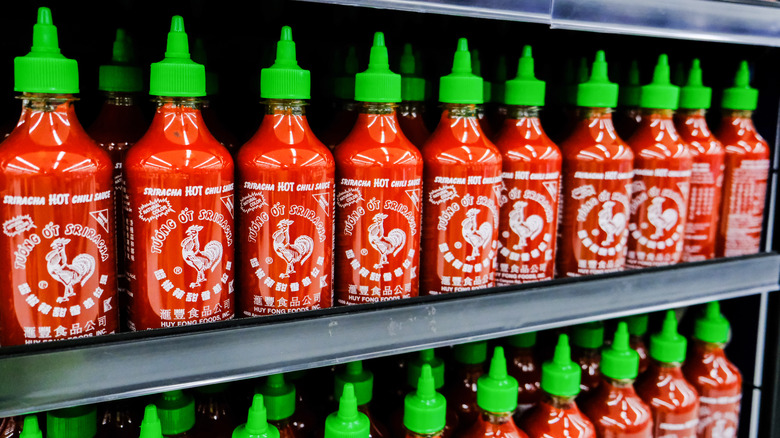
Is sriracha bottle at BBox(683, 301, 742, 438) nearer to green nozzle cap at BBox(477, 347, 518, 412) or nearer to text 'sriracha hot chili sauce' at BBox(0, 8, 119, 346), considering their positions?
green nozzle cap at BBox(477, 347, 518, 412)

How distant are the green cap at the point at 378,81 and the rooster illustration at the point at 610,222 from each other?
428 millimetres

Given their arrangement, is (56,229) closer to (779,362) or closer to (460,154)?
(460,154)

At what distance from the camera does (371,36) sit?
126cm

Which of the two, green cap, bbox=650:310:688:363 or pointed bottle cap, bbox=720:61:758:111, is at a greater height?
pointed bottle cap, bbox=720:61:758:111

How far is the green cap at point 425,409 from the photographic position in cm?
94

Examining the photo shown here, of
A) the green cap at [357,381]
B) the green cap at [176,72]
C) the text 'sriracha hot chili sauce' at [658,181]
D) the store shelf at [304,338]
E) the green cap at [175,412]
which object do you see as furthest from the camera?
the text 'sriracha hot chili sauce' at [658,181]

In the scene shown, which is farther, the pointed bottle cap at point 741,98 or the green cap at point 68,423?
the pointed bottle cap at point 741,98

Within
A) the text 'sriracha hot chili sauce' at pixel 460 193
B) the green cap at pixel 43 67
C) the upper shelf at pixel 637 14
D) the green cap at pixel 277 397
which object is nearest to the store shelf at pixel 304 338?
the text 'sriracha hot chili sauce' at pixel 460 193

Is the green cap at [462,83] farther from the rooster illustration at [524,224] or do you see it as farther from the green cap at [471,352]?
the green cap at [471,352]

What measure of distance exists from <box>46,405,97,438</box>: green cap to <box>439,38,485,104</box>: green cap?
668mm

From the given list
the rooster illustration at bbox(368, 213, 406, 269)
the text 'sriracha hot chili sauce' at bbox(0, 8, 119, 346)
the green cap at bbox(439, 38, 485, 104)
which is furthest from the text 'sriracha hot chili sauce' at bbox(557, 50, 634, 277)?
the text 'sriracha hot chili sauce' at bbox(0, 8, 119, 346)

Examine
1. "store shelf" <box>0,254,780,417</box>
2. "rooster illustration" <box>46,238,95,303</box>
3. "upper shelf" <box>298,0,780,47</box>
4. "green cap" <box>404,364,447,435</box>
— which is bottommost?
"green cap" <box>404,364,447,435</box>

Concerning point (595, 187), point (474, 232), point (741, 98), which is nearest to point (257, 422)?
point (474, 232)

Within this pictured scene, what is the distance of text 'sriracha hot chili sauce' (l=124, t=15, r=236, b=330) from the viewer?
0.76 m
